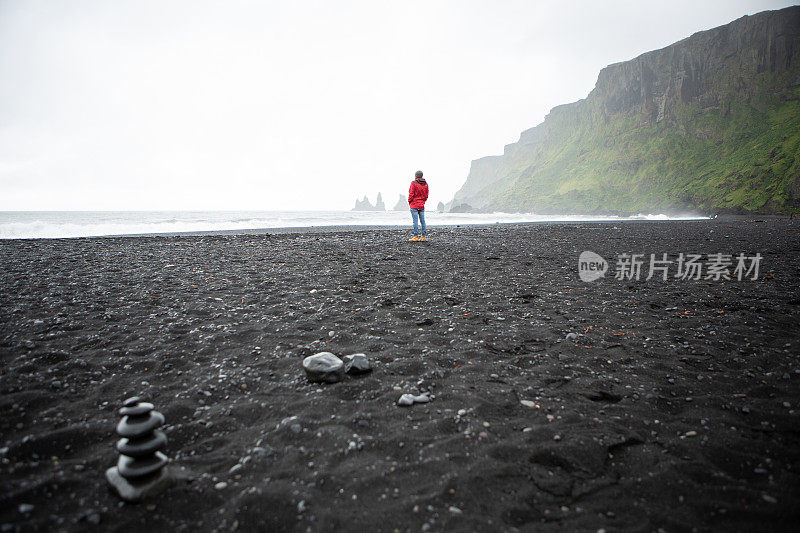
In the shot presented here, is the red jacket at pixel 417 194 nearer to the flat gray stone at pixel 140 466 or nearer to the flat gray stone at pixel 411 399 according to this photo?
the flat gray stone at pixel 411 399

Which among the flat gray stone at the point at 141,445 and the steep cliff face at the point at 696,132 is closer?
the flat gray stone at the point at 141,445

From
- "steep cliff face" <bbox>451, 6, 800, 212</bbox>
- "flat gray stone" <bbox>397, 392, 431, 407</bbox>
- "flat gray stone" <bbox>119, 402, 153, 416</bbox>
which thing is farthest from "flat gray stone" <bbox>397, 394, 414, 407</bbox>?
"steep cliff face" <bbox>451, 6, 800, 212</bbox>

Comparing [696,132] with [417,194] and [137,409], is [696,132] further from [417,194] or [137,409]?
[137,409]

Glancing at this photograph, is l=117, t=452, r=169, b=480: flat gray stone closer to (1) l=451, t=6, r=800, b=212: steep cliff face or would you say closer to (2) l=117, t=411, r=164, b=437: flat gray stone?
(2) l=117, t=411, r=164, b=437: flat gray stone

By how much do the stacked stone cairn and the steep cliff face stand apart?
71504 millimetres

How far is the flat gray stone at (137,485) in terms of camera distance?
8.01ft

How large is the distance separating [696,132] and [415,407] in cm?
12183

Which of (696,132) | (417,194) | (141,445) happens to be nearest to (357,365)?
(141,445)

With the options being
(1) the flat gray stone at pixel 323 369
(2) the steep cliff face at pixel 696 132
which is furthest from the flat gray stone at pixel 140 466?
(2) the steep cliff face at pixel 696 132

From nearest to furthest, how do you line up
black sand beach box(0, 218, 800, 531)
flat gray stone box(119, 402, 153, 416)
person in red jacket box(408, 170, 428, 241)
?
1. black sand beach box(0, 218, 800, 531)
2. flat gray stone box(119, 402, 153, 416)
3. person in red jacket box(408, 170, 428, 241)

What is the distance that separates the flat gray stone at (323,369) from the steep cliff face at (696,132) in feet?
228

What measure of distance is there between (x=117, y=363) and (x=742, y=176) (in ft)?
303

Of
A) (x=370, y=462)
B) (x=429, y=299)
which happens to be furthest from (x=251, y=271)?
(x=370, y=462)

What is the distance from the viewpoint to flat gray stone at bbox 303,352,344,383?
4129mm
